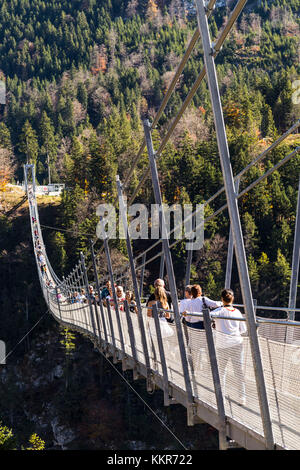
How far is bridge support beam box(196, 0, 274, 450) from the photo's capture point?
3451 mm

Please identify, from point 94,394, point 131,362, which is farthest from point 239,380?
point 94,394

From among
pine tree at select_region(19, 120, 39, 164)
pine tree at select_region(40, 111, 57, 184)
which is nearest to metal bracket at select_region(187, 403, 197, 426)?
pine tree at select_region(40, 111, 57, 184)

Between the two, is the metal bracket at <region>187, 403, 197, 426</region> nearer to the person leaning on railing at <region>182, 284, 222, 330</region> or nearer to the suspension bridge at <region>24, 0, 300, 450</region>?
the suspension bridge at <region>24, 0, 300, 450</region>

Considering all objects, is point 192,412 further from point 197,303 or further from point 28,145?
point 28,145

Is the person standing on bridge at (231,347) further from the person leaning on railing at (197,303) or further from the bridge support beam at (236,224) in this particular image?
the person leaning on railing at (197,303)

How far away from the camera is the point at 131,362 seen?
25.6 ft

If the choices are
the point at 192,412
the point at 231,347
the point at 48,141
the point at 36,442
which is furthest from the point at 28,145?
the point at 231,347

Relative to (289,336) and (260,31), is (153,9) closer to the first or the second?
(260,31)

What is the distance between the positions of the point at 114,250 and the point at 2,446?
45.6 ft

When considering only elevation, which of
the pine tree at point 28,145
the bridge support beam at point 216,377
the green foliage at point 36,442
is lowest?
the green foliage at point 36,442

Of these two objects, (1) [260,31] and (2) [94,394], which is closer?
(2) [94,394]

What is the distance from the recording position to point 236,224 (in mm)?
3457

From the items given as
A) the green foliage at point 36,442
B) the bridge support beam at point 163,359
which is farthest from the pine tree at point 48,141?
the bridge support beam at point 163,359

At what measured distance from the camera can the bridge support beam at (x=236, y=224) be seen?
A: 136 inches
